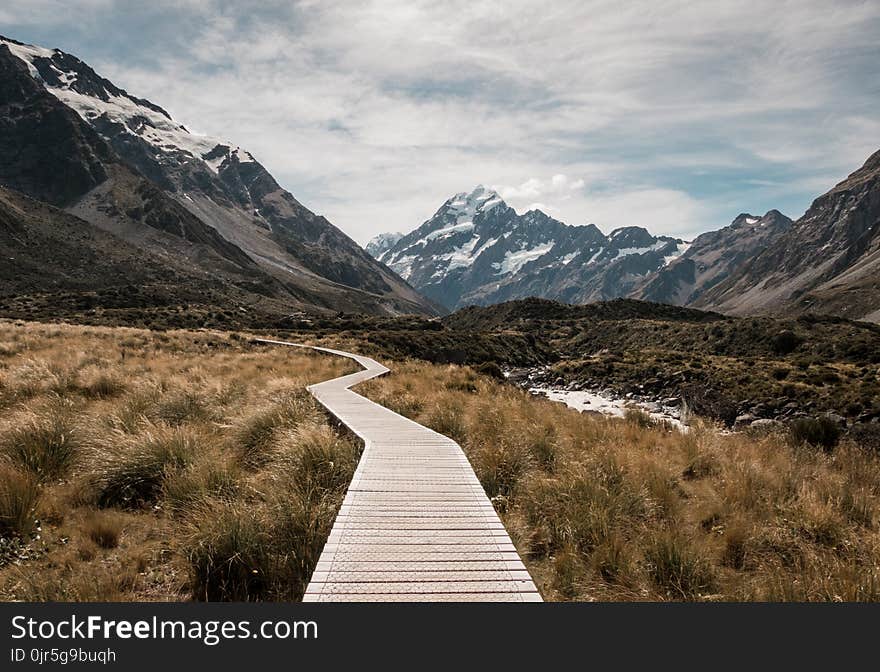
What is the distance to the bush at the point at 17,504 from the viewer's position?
5566 mm

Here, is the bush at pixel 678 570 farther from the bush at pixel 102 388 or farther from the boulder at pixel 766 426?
the boulder at pixel 766 426

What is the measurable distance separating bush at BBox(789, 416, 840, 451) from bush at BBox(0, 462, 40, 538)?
15901 millimetres

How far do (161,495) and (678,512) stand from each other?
283 inches

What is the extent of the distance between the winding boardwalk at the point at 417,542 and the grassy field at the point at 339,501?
511 mm

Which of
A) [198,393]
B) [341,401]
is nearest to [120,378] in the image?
[198,393]

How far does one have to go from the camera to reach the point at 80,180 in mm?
189500

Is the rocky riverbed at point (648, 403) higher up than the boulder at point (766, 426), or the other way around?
the boulder at point (766, 426)

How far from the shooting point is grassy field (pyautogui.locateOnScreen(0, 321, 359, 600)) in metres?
4.76

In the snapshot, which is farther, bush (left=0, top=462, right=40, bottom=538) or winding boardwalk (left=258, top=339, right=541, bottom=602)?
bush (left=0, top=462, right=40, bottom=538)

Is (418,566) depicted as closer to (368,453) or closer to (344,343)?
(368,453)

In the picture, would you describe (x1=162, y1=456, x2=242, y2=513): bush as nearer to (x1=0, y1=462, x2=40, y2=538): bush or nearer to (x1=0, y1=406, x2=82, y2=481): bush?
(x1=0, y1=462, x2=40, y2=538): bush

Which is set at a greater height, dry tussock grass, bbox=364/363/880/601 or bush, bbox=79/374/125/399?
bush, bbox=79/374/125/399

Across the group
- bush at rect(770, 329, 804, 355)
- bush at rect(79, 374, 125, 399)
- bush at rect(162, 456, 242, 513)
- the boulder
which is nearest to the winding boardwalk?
bush at rect(162, 456, 242, 513)

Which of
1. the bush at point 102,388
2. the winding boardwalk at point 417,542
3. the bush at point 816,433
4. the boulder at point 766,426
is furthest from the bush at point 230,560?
the boulder at point 766,426
